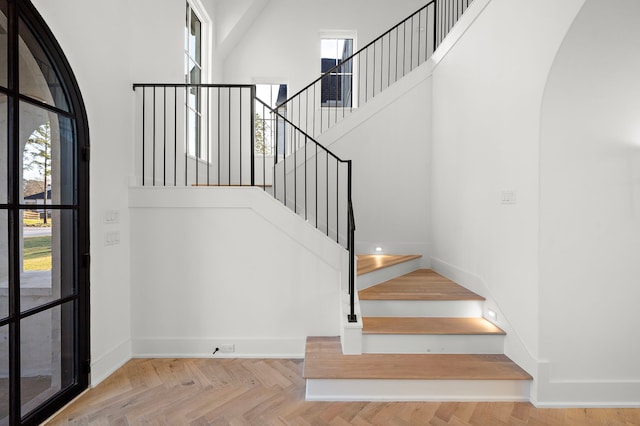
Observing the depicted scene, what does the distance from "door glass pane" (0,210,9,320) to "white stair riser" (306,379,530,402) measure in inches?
77.3

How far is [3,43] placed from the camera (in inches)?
74.0

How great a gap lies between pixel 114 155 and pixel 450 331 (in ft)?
10.8

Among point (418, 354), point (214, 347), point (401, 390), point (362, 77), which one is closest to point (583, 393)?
point (418, 354)

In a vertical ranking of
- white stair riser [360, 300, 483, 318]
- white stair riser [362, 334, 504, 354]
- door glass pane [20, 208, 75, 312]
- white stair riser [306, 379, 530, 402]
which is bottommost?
white stair riser [306, 379, 530, 402]

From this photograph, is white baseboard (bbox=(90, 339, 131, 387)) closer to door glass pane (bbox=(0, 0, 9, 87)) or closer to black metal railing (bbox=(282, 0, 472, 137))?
door glass pane (bbox=(0, 0, 9, 87))

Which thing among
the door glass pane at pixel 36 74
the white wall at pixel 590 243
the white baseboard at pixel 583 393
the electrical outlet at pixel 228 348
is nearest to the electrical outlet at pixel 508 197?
the white wall at pixel 590 243

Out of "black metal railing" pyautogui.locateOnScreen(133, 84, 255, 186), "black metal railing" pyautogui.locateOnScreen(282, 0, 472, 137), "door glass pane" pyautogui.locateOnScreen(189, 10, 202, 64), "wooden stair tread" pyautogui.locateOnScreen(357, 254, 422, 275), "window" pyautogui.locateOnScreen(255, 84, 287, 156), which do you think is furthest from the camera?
"window" pyautogui.locateOnScreen(255, 84, 287, 156)

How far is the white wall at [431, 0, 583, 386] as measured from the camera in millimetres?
2355

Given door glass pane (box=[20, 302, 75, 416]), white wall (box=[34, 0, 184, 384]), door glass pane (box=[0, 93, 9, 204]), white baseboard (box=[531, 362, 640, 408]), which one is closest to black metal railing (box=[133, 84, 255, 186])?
white wall (box=[34, 0, 184, 384])

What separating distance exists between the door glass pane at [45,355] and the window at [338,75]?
197 inches

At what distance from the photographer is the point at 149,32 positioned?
355 cm

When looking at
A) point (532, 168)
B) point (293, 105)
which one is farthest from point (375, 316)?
point (293, 105)

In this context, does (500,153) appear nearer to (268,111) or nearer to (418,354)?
(418,354)

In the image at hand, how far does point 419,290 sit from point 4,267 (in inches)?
128
